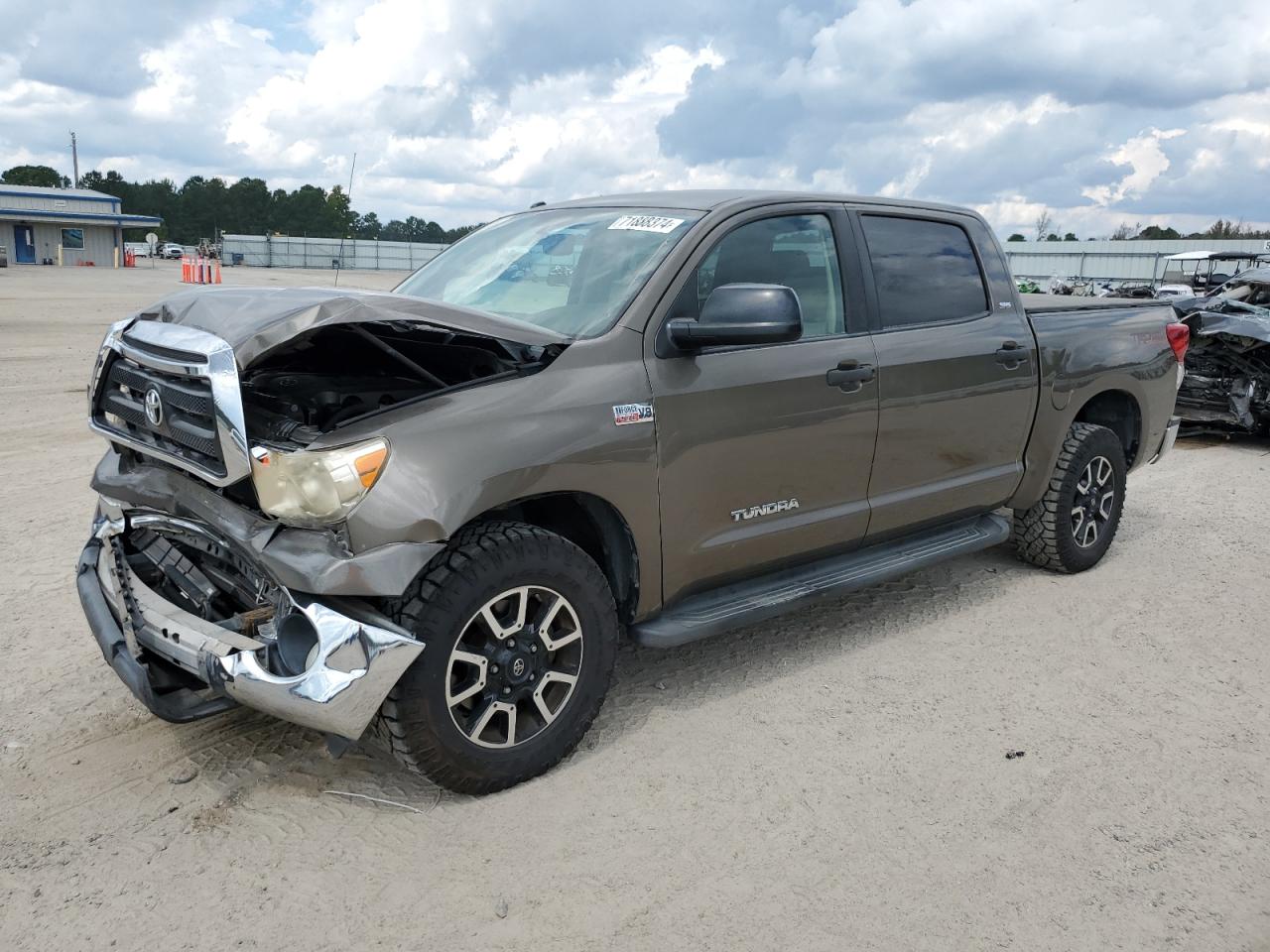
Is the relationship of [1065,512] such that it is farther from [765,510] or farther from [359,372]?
[359,372]

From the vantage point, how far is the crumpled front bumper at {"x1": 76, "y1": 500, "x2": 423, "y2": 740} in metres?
2.86

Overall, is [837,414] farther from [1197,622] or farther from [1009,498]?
[1197,622]

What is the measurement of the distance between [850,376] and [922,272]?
0.89 metres

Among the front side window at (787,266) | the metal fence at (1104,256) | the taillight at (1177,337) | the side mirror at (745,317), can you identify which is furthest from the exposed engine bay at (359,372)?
the metal fence at (1104,256)

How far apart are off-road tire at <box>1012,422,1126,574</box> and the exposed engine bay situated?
3.23 meters

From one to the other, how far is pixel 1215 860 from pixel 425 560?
246 cm

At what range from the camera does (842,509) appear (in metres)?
4.27

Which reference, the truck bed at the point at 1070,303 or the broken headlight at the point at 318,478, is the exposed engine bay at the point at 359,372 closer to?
the broken headlight at the point at 318,478

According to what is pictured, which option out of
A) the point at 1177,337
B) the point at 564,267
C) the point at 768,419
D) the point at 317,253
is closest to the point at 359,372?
the point at 564,267

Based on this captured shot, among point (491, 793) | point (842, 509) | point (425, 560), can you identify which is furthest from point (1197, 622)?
point (425, 560)

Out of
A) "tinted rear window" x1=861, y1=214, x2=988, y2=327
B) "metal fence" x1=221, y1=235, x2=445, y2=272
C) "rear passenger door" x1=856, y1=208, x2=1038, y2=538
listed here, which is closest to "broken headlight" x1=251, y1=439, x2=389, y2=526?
"rear passenger door" x1=856, y1=208, x2=1038, y2=538

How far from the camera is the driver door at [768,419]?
3660mm

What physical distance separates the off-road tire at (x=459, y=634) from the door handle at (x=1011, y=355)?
2518 millimetres

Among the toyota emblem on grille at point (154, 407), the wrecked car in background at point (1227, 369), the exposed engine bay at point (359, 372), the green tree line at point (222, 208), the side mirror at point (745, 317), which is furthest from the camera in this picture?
the green tree line at point (222, 208)
